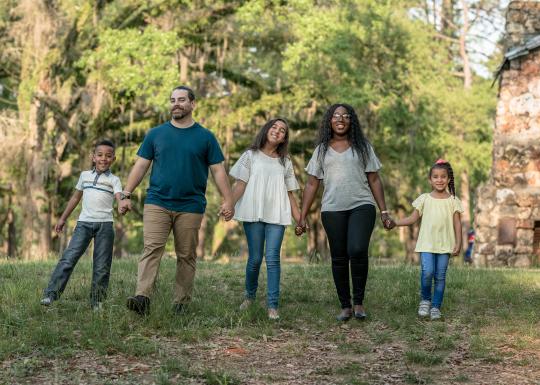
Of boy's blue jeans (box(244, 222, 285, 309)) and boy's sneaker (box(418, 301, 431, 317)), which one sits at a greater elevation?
boy's blue jeans (box(244, 222, 285, 309))

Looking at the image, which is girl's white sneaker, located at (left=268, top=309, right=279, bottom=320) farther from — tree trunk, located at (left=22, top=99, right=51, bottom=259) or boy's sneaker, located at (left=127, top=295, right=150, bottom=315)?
tree trunk, located at (left=22, top=99, right=51, bottom=259)

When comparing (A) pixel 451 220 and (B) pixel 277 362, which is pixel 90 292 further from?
(A) pixel 451 220

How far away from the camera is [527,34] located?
17.7m

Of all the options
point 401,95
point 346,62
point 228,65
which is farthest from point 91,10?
point 401,95

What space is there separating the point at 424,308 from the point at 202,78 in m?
17.0

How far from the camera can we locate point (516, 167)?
1723 cm

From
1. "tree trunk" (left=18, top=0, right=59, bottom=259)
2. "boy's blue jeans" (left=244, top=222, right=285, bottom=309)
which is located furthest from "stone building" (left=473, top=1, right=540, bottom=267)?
"tree trunk" (left=18, top=0, right=59, bottom=259)

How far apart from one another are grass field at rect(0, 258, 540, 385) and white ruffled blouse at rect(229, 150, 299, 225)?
91 cm

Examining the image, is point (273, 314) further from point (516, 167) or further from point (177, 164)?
point (516, 167)

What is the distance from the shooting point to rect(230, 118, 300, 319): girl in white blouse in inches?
318

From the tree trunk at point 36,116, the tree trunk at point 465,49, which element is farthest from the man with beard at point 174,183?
the tree trunk at point 465,49

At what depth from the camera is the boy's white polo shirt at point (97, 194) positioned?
26.3 ft

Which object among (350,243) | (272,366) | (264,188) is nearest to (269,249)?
(264,188)

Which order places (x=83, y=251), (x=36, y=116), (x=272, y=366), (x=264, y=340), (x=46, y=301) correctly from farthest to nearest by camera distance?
(x=36, y=116) → (x=83, y=251) → (x=46, y=301) → (x=264, y=340) → (x=272, y=366)
